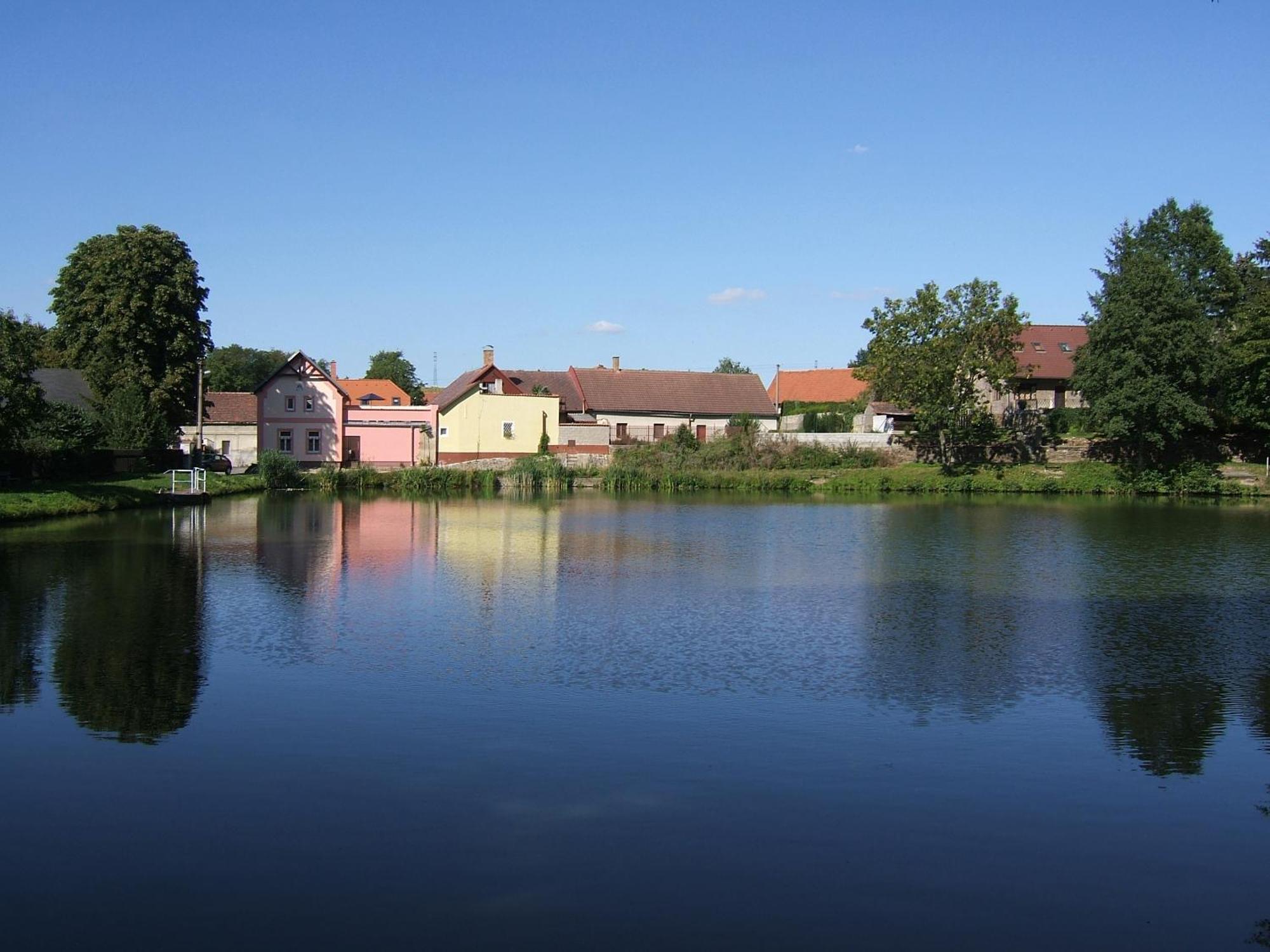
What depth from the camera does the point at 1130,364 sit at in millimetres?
46594

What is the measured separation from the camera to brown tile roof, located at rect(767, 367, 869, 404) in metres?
87.1

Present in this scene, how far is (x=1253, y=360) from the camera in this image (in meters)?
46.3

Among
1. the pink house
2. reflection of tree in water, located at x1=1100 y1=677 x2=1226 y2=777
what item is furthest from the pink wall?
reflection of tree in water, located at x1=1100 y1=677 x2=1226 y2=777

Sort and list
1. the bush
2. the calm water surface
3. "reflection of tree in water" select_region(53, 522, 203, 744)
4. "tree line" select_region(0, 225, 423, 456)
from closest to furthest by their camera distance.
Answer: the calm water surface, "reflection of tree in water" select_region(53, 522, 203, 744), "tree line" select_region(0, 225, 423, 456), the bush

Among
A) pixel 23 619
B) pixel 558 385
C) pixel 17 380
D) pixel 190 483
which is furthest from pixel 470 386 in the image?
pixel 23 619

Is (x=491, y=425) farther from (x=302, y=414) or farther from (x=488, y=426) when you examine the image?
(x=302, y=414)

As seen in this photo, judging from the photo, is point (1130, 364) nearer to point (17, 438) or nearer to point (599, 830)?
point (17, 438)

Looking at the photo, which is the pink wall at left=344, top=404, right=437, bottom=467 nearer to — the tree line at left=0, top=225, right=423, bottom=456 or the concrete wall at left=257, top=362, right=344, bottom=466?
the concrete wall at left=257, top=362, right=344, bottom=466

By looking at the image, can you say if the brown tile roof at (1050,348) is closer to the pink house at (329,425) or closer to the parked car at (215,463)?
the pink house at (329,425)

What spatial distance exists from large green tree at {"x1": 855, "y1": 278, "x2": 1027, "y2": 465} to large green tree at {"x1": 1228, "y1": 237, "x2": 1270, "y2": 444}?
8954 millimetres

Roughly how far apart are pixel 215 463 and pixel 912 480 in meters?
32.1

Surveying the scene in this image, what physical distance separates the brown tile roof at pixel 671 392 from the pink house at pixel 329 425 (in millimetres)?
11638

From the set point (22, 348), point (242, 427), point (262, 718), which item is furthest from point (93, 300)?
point (262, 718)

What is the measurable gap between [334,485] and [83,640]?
116ft
